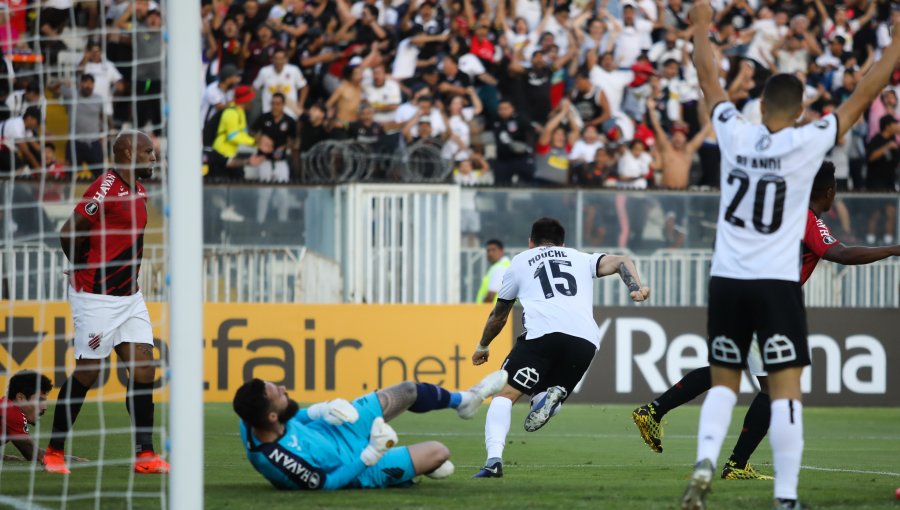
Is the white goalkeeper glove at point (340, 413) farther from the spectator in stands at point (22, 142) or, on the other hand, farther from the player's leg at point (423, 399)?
the spectator in stands at point (22, 142)

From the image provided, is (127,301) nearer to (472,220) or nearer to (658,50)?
(472,220)

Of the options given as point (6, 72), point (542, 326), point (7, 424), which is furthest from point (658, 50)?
point (7, 424)

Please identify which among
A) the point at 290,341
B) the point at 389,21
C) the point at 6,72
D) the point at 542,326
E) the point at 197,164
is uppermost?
the point at 389,21

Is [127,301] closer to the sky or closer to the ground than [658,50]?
closer to the ground

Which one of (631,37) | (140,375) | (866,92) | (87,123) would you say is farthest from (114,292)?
(631,37)

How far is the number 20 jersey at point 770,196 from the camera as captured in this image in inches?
264

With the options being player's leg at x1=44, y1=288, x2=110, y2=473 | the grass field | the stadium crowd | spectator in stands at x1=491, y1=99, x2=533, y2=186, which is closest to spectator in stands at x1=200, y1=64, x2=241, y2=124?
the stadium crowd

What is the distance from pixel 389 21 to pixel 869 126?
784cm

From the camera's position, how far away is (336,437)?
7.91m

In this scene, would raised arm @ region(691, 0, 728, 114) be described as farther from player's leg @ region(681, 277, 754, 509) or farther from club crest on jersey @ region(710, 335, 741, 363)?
club crest on jersey @ region(710, 335, 741, 363)

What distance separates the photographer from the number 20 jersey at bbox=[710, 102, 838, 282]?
670cm

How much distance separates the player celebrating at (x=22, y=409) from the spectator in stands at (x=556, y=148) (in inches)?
400

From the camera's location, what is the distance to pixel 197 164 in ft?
21.7

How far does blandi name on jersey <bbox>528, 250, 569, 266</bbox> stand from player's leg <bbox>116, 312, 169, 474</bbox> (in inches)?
113
